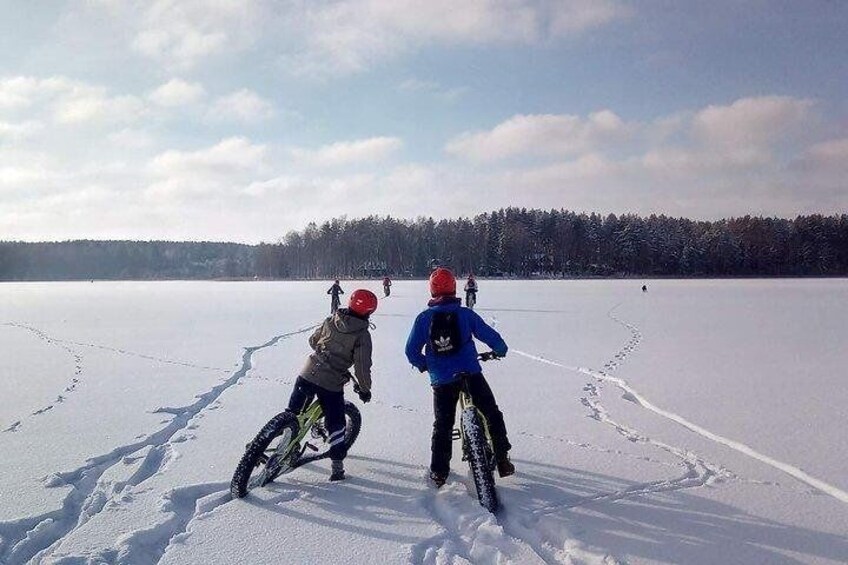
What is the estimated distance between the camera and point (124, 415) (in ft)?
22.2

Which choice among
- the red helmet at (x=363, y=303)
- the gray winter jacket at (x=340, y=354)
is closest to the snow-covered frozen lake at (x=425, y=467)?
the gray winter jacket at (x=340, y=354)

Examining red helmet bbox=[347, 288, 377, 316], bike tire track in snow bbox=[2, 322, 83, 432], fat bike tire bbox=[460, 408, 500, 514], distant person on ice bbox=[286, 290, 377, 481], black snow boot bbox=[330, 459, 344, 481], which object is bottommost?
bike tire track in snow bbox=[2, 322, 83, 432]

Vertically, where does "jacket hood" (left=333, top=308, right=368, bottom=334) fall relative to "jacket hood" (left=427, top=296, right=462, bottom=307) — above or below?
below

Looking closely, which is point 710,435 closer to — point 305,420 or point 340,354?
point 340,354

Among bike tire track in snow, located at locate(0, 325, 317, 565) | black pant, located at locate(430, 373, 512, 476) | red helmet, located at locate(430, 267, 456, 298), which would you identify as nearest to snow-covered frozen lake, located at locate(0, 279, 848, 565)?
bike tire track in snow, located at locate(0, 325, 317, 565)

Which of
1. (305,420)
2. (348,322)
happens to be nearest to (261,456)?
(305,420)

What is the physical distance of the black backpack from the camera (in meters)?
4.35

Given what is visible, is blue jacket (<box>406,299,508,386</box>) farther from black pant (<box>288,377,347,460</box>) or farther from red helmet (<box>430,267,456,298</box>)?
black pant (<box>288,377,347,460</box>)

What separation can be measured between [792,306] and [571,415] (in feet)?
75.6

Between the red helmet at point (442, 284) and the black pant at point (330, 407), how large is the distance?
47.0 inches

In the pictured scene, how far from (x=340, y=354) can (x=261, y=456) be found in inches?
38.2

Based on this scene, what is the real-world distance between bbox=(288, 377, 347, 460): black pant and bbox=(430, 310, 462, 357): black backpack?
946 mm

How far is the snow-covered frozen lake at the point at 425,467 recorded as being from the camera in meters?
3.53

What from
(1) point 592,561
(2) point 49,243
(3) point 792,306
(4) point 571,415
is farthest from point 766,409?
(2) point 49,243
